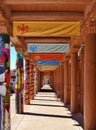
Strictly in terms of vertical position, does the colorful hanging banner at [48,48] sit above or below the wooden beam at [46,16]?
below

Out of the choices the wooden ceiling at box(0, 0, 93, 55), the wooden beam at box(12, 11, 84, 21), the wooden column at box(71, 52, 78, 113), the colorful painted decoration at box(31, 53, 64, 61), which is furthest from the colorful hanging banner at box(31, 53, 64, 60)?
the wooden beam at box(12, 11, 84, 21)

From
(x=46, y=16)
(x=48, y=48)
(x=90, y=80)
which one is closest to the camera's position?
(x=46, y=16)

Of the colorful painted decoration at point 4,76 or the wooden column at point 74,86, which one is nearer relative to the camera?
the colorful painted decoration at point 4,76

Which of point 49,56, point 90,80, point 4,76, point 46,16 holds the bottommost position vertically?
point 90,80

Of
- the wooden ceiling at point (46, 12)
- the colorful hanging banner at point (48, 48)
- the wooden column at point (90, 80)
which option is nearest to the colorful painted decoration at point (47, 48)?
the colorful hanging banner at point (48, 48)

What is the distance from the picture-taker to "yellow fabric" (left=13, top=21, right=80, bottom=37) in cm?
1134

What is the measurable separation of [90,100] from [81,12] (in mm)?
3131

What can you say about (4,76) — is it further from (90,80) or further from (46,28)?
(90,80)

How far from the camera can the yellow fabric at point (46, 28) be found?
11344 millimetres

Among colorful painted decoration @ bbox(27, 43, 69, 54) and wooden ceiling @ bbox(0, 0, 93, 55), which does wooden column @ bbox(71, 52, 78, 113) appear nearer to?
colorful painted decoration @ bbox(27, 43, 69, 54)

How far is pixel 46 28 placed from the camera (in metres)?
11.6

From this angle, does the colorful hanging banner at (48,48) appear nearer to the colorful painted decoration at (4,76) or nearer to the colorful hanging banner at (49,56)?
the colorful painted decoration at (4,76)

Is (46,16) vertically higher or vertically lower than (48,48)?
higher

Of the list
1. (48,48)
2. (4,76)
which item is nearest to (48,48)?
(48,48)
